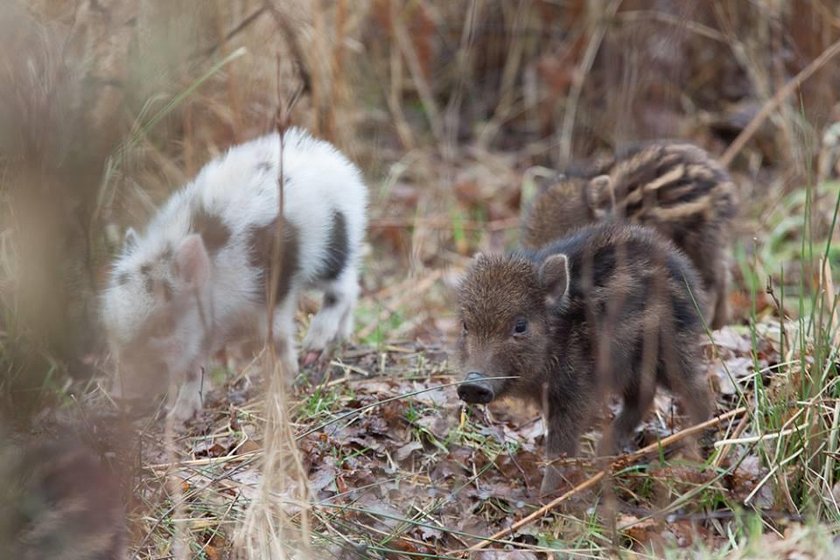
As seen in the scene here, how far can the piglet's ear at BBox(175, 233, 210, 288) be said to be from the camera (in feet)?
22.6

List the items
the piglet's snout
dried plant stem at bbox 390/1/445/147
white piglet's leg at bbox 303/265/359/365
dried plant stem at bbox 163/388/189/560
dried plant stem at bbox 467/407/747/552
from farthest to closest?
1. dried plant stem at bbox 390/1/445/147
2. white piglet's leg at bbox 303/265/359/365
3. the piglet's snout
4. dried plant stem at bbox 467/407/747/552
5. dried plant stem at bbox 163/388/189/560

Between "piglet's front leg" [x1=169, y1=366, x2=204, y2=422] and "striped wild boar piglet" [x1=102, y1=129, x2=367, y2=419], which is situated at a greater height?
"striped wild boar piglet" [x1=102, y1=129, x2=367, y2=419]

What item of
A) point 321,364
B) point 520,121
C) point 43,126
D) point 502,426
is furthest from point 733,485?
point 520,121

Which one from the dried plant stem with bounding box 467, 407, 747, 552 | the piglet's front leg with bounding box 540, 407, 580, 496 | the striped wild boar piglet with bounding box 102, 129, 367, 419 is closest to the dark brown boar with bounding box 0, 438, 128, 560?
the dried plant stem with bounding box 467, 407, 747, 552

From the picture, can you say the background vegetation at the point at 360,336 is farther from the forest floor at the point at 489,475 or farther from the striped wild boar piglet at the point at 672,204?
the striped wild boar piglet at the point at 672,204

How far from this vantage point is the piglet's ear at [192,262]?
689 centimetres

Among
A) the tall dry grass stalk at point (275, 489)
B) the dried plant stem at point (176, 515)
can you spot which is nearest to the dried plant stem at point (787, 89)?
the tall dry grass stalk at point (275, 489)

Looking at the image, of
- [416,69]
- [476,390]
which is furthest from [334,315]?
[416,69]

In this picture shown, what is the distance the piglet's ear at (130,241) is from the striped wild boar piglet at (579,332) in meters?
2.35

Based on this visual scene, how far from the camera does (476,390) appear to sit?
5695 millimetres

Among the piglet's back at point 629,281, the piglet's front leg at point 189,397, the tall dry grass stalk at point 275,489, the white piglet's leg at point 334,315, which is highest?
the piglet's back at point 629,281

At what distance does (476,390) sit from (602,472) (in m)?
0.72

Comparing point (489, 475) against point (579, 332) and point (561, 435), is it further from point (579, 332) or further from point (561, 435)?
point (579, 332)

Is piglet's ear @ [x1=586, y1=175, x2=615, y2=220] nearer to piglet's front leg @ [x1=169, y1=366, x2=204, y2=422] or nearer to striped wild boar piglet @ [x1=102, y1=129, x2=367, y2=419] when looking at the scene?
striped wild boar piglet @ [x1=102, y1=129, x2=367, y2=419]
